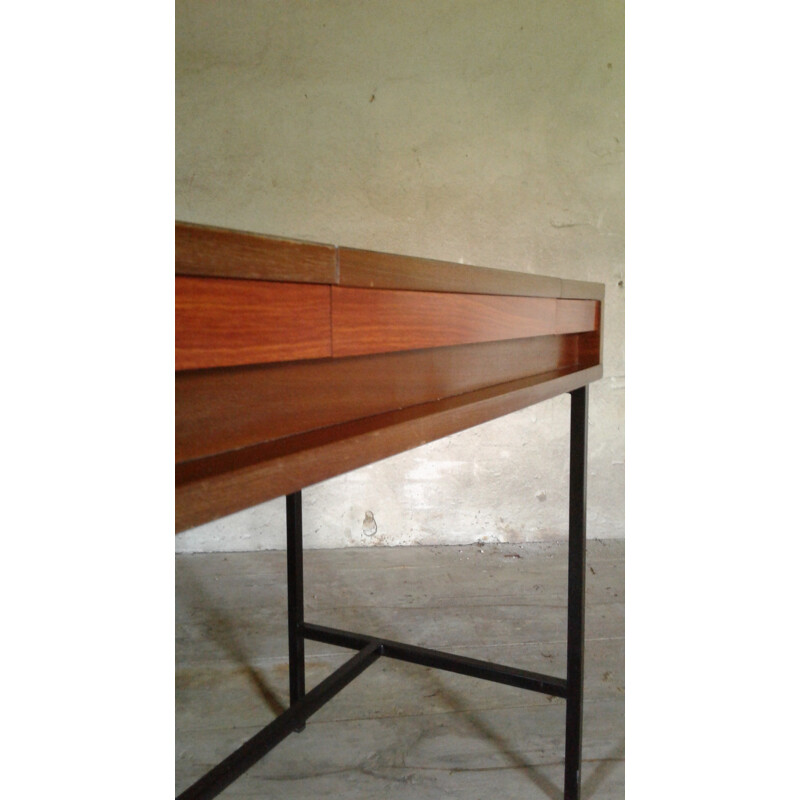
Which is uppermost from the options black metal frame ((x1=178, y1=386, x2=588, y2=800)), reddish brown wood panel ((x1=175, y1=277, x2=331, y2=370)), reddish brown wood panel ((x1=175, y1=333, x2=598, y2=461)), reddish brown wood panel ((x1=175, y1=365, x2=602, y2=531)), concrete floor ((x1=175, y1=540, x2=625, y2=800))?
reddish brown wood panel ((x1=175, y1=277, x2=331, y2=370))

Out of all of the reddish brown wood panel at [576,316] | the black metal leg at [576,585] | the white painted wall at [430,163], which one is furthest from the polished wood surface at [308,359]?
the white painted wall at [430,163]

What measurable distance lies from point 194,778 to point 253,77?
2.51 metres

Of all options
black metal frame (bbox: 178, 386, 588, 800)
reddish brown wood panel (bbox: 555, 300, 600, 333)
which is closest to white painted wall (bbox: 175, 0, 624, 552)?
black metal frame (bbox: 178, 386, 588, 800)

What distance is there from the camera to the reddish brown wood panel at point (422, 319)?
64cm

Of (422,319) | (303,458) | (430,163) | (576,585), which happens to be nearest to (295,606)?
(576,585)

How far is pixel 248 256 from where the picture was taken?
49cm

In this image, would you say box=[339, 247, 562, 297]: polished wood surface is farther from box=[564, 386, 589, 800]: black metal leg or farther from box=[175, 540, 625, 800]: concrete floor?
box=[175, 540, 625, 800]: concrete floor

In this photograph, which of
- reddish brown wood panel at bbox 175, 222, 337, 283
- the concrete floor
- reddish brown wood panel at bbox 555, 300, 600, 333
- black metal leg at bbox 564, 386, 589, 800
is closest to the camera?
reddish brown wood panel at bbox 175, 222, 337, 283

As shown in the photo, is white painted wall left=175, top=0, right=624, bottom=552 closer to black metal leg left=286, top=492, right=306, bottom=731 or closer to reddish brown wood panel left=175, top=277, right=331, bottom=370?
black metal leg left=286, top=492, right=306, bottom=731

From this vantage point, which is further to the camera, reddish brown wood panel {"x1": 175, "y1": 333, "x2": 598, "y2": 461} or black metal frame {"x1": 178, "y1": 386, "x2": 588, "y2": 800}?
black metal frame {"x1": 178, "y1": 386, "x2": 588, "y2": 800}

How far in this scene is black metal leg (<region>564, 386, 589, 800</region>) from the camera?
147cm

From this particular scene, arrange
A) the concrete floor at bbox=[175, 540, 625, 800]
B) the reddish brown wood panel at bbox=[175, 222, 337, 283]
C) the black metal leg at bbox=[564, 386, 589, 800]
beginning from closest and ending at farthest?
1. the reddish brown wood panel at bbox=[175, 222, 337, 283]
2. the black metal leg at bbox=[564, 386, 589, 800]
3. the concrete floor at bbox=[175, 540, 625, 800]

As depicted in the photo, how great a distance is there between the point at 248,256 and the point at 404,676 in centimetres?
177

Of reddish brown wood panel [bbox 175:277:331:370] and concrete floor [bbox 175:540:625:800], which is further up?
reddish brown wood panel [bbox 175:277:331:370]
